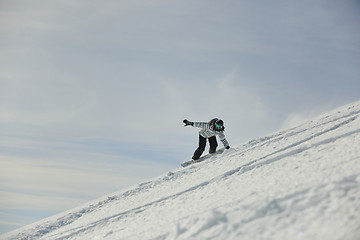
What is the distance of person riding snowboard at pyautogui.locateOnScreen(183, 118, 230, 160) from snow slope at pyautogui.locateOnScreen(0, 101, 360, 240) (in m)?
3.21

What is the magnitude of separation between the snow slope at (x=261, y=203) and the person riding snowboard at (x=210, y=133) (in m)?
3.21

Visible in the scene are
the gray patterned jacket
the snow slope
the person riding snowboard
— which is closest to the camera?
the snow slope

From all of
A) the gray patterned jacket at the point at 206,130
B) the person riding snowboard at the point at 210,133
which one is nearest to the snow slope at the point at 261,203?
the person riding snowboard at the point at 210,133

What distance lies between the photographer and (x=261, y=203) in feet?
12.4

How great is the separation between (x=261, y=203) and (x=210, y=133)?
7.08 meters

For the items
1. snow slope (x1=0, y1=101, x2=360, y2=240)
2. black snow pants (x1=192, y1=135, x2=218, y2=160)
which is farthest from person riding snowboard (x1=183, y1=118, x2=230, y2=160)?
snow slope (x1=0, y1=101, x2=360, y2=240)

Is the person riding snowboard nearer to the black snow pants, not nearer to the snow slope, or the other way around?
the black snow pants

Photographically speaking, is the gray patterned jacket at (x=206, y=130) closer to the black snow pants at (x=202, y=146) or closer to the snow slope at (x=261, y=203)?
the black snow pants at (x=202, y=146)

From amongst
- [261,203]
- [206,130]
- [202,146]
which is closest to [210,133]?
[206,130]

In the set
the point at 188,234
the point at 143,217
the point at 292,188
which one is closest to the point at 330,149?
the point at 292,188

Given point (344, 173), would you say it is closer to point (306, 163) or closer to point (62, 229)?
point (306, 163)

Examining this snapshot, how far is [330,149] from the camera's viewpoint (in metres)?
5.27

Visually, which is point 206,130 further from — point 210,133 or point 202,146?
point 202,146

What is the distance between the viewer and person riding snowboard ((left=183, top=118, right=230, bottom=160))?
10.4 meters
